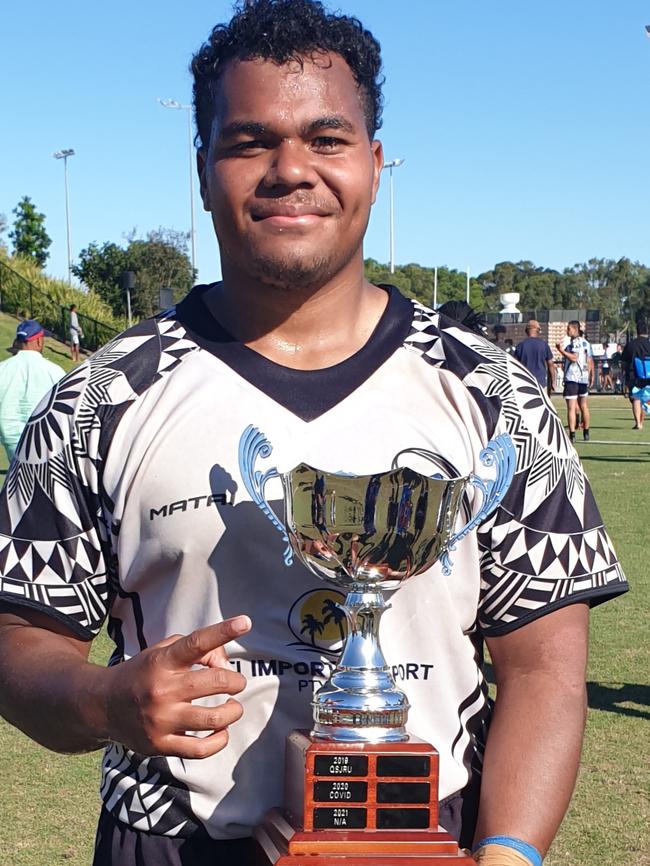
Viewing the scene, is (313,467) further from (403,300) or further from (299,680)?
(403,300)

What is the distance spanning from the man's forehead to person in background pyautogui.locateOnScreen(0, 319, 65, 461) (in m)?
8.30

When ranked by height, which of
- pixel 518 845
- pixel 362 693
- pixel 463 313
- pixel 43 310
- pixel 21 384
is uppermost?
pixel 43 310

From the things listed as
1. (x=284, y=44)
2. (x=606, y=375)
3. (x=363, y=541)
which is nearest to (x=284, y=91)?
(x=284, y=44)

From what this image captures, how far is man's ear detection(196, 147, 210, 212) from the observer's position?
215 centimetres

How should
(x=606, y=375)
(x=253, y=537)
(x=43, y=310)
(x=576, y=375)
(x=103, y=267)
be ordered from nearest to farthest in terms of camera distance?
(x=253, y=537)
(x=576, y=375)
(x=43, y=310)
(x=606, y=375)
(x=103, y=267)

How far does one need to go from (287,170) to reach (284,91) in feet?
0.46

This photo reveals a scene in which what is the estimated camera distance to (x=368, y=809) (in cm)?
174

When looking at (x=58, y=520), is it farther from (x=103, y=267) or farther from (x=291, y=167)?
(x=103, y=267)

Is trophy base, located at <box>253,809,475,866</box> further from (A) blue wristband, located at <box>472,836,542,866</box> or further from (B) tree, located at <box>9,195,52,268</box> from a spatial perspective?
(B) tree, located at <box>9,195,52,268</box>

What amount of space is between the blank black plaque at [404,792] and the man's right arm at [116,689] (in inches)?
9.5

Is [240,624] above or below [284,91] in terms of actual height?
Result: below

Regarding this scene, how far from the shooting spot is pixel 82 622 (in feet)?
6.68

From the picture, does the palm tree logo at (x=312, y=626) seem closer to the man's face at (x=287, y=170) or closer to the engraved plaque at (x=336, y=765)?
the engraved plaque at (x=336, y=765)

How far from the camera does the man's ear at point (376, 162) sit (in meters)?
2.18
